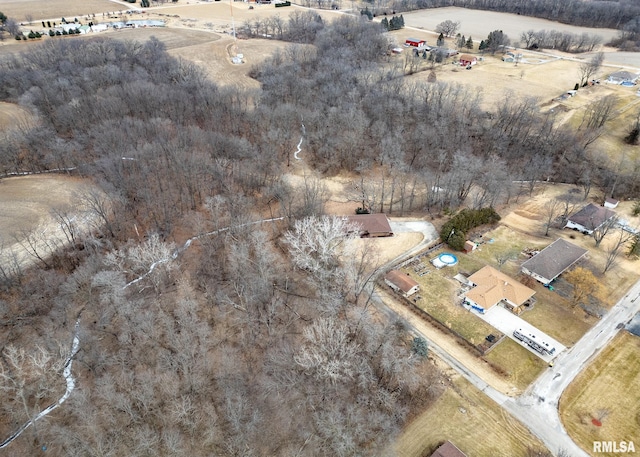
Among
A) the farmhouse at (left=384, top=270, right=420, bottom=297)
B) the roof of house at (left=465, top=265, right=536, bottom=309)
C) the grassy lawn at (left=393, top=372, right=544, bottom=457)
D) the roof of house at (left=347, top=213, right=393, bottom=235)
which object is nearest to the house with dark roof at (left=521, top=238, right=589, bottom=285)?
the roof of house at (left=465, top=265, right=536, bottom=309)

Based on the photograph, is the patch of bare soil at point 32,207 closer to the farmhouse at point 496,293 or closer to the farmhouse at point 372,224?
the farmhouse at point 372,224

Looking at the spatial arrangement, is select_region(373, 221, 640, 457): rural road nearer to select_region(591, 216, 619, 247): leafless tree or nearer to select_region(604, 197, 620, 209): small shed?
select_region(591, 216, 619, 247): leafless tree

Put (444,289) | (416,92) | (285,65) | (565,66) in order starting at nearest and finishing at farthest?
(444,289) < (416,92) < (285,65) < (565,66)

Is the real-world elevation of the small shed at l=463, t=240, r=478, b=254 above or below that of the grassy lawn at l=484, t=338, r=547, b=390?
above

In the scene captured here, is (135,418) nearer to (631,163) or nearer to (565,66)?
(631,163)

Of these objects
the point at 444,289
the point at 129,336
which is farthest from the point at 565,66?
the point at 129,336

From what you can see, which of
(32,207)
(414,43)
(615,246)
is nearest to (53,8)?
(32,207)
